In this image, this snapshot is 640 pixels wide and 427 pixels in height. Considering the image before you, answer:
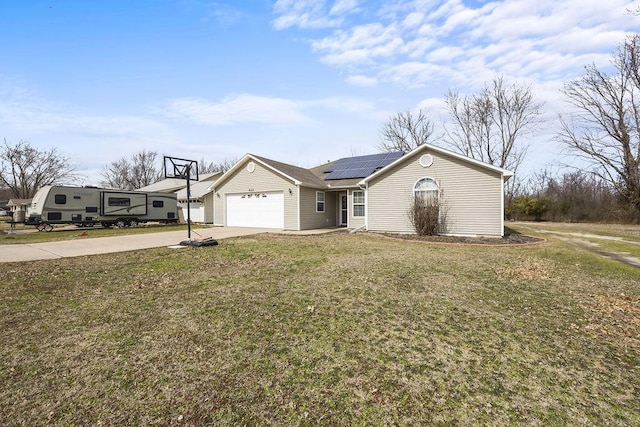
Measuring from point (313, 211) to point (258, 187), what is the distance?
372 centimetres

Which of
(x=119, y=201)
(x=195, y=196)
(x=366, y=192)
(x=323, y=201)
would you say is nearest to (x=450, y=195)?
(x=366, y=192)

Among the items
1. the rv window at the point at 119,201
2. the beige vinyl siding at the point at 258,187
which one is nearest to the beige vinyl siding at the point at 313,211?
the beige vinyl siding at the point at 258,187

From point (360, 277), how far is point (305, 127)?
1585 cm

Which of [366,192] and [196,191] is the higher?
[196,191]

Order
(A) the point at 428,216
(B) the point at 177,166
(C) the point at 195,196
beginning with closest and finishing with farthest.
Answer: (B) the point at 177,166 < (A) the point at 428,216 < (C) the point at 195,196

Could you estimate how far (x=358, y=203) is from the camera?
17250mm

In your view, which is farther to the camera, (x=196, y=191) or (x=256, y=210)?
(x=196, y=191)

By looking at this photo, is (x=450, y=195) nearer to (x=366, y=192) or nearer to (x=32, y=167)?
(x=366, y=192)

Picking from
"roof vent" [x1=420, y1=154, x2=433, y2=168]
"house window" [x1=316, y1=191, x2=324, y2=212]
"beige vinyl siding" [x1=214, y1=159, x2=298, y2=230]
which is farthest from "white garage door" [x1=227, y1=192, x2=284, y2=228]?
"roof vent" [x1=420, y1=154, x2=433, y2=168]

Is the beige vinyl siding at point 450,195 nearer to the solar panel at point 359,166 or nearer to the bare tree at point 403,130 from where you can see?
the solar panel at point 359,166

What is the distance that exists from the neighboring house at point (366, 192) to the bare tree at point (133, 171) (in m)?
39.2

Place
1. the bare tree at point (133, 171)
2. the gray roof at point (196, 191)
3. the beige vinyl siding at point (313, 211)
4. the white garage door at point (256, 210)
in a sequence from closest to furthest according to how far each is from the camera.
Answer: the beige vinyl siding at point (313, 211) < the white garage door at point (256, 210) < the gray roof at point (196, 191) < the bare tree at point (133, 171)

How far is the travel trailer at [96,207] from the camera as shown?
17406 mm

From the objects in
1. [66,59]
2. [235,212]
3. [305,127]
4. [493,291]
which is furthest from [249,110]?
[493,291]
